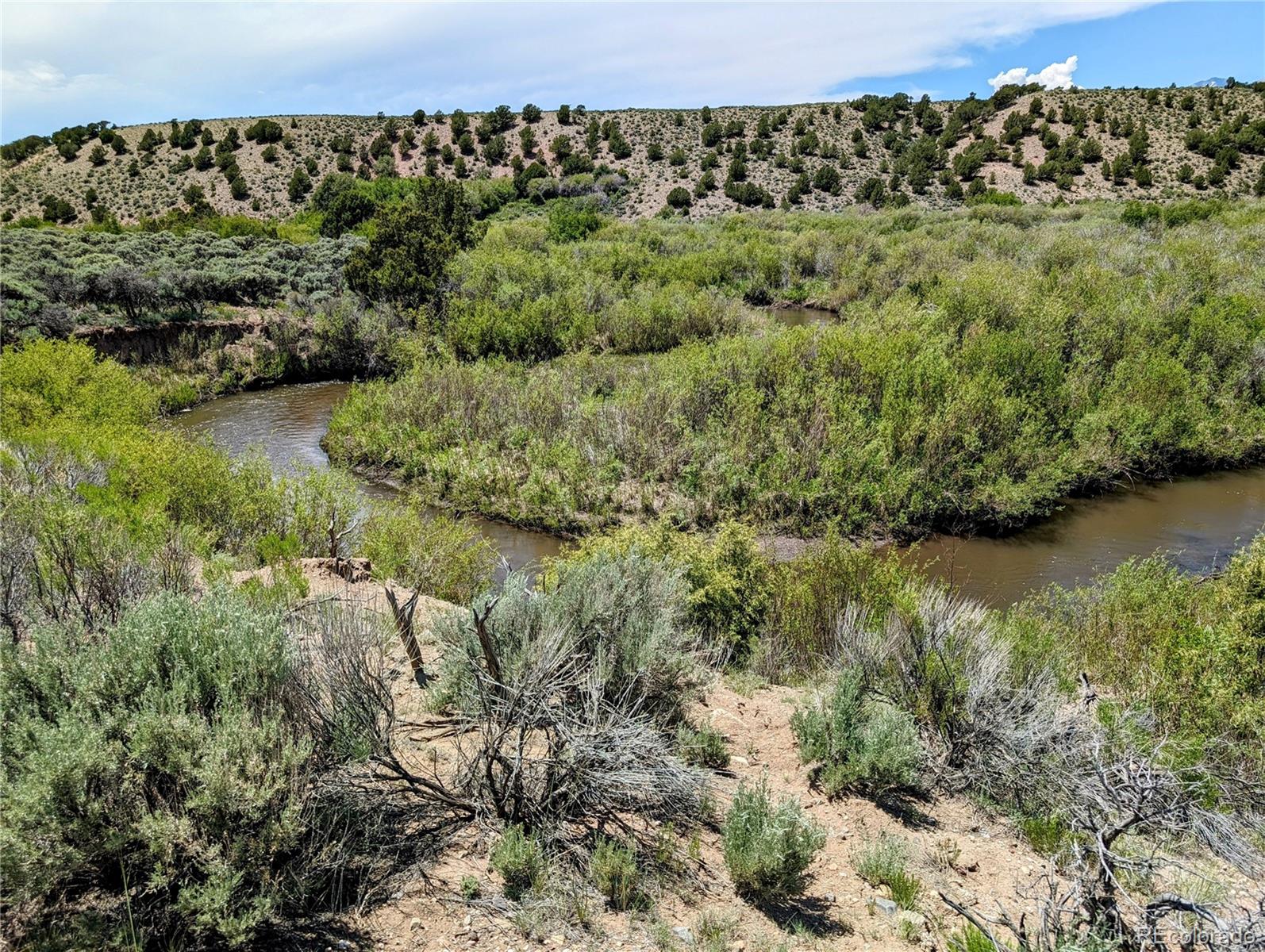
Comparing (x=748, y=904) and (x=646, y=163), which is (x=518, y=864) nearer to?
(x=748, y=904)

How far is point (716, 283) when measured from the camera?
98.7ft

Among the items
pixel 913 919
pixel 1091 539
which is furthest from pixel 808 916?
pixel 1091 539

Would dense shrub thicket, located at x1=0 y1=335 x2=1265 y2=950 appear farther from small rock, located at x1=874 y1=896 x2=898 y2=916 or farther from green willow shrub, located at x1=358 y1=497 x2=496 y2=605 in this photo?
green willow shrub, located at x1=358 y1=497 x2=496 y2=605

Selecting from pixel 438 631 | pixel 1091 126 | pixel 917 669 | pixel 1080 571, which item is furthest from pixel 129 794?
pixel 1091 126

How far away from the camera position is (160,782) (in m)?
3.36

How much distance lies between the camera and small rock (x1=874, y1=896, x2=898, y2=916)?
4.23m

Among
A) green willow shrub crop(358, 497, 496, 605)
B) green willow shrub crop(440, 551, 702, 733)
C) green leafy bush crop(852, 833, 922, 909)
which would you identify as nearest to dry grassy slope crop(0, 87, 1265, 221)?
green willow shrub crop(358, 497, 496, 605)

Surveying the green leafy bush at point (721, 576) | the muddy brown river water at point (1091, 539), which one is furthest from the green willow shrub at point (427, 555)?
the green leafy bush at point (721, 576)

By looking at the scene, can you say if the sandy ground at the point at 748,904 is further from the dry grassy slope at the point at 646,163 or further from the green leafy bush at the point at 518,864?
the dry grassy slope at the point at 646,163

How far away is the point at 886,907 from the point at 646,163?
199 ft

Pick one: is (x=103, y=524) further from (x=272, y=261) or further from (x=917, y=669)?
(x=272, y=261)

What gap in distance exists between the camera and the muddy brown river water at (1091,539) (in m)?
11.8

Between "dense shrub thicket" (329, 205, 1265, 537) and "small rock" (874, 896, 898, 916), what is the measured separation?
6.76 meters

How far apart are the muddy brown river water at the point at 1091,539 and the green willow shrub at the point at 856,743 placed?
576 centimetres
